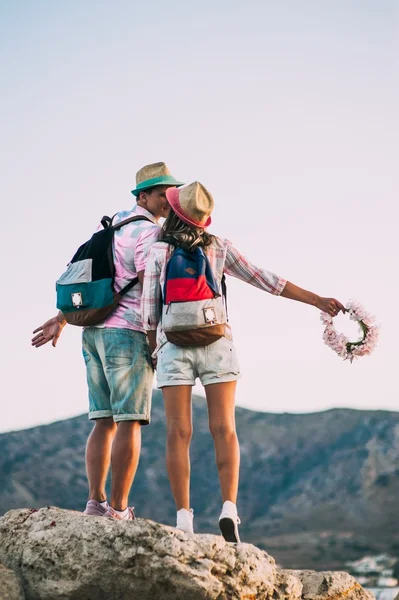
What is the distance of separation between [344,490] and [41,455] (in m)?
30.4

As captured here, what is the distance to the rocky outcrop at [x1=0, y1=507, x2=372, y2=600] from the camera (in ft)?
17.2

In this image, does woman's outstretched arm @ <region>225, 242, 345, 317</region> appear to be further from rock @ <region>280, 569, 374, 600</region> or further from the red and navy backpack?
rock @ <region>280, 569, 374, 600</region>

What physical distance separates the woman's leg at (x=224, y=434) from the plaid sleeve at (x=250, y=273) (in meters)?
0.82

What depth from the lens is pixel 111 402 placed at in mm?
→ 6297

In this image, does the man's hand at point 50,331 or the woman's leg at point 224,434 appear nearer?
the woman's leg at point 224,434

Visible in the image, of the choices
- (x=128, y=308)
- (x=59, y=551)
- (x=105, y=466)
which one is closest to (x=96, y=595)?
(x=59, y=551)

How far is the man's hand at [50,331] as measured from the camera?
6941 mm

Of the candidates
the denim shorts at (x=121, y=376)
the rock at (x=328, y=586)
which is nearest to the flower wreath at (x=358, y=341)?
the denim shorts at (x=121, y=376)

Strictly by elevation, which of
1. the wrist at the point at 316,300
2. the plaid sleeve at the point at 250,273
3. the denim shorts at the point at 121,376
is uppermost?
the plaid sleeve at the point at 250,273

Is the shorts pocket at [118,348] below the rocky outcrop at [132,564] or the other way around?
the other way around

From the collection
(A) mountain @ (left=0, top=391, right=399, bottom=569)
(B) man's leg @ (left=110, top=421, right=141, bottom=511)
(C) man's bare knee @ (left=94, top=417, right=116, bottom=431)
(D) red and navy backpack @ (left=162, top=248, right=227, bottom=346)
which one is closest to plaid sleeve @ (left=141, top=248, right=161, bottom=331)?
(D) red and navy backpack @ (left=162, top=248, right=227, bottom=346)

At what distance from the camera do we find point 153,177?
21.7 ft

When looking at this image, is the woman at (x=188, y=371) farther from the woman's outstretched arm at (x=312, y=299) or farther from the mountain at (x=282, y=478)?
the mountain at (x=282, y=478)

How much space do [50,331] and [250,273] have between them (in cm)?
159
